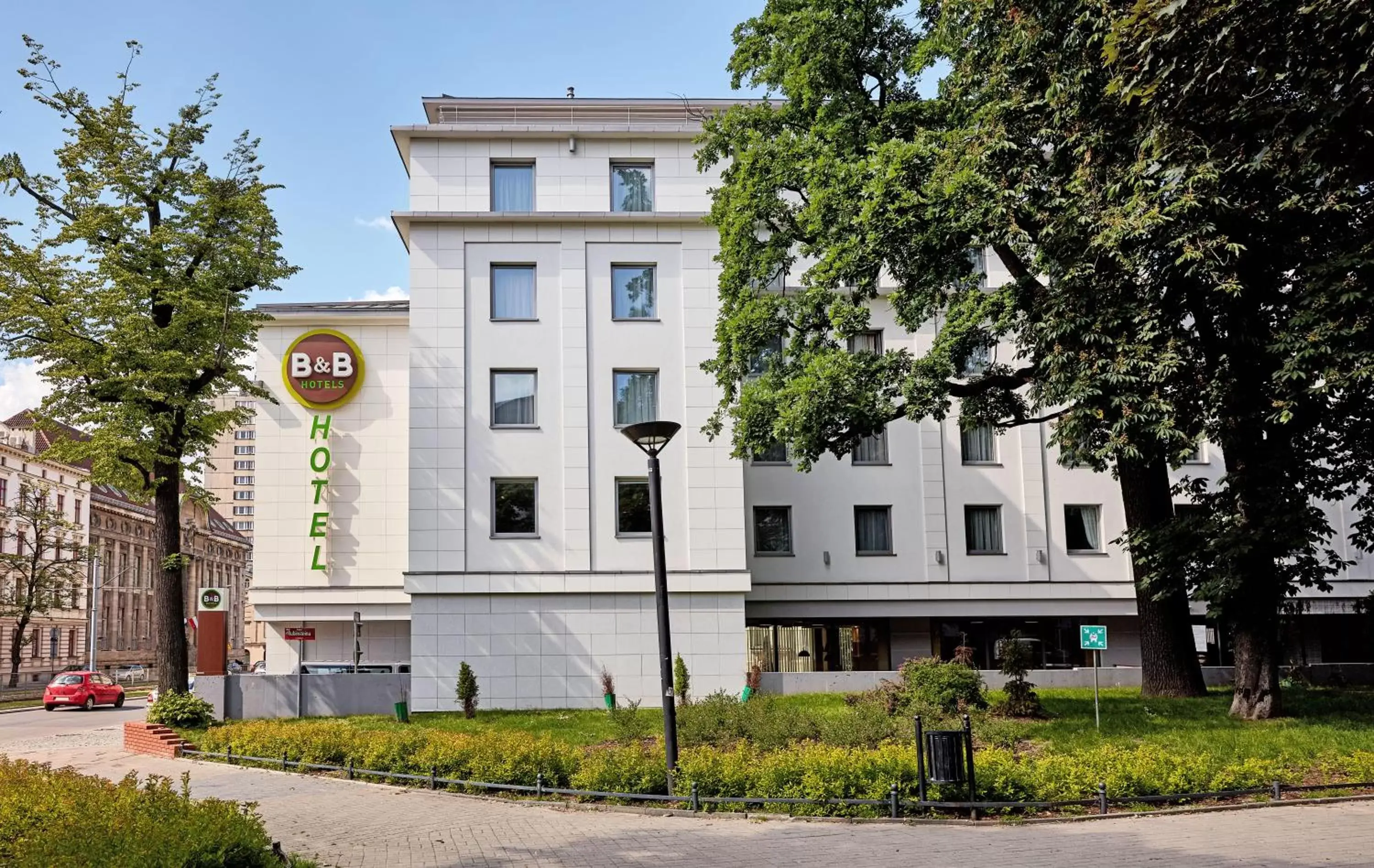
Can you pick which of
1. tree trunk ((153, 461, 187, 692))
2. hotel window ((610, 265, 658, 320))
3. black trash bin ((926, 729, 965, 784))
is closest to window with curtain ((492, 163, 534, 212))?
hotel window ((610, 265, 658, 320))

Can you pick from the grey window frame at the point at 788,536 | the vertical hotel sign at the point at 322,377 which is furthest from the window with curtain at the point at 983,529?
the vertical hotel sign at the point at 322,377

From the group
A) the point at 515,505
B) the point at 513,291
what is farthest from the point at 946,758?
the point at 513,291

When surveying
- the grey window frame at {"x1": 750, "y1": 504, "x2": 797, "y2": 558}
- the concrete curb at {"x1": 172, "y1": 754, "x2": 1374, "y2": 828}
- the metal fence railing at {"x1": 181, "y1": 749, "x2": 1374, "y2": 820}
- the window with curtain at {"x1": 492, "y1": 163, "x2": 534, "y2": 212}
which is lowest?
the concrete curb at {"x1": 172, "y1": 754, "x2": 1374, "y2": 828}

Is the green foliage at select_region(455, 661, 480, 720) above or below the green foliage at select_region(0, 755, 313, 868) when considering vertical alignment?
below

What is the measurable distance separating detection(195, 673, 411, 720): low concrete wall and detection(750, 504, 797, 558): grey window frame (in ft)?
36.1

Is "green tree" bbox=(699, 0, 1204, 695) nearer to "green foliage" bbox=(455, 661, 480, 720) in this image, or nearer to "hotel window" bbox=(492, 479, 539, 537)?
"hotel window" bbox=(492, 479, 539, 537)

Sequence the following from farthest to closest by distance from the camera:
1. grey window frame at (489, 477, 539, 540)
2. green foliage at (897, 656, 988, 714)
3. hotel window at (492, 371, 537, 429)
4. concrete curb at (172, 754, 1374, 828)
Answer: hotel window at (492, 371, 537, 429), grey window frame at (489, 477, 539, 540), green foliage at (897, 656, 988, 714), concrete curb at (172, 754, 1374, 828)

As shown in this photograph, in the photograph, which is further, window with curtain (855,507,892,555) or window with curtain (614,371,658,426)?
window with curtain (855,507,892,555)

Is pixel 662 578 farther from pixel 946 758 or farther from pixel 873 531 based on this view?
pixel 873 531

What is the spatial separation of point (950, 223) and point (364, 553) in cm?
2478

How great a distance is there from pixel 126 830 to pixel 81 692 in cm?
4452

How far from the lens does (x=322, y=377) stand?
3712 centimetres

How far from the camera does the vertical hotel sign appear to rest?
121ft

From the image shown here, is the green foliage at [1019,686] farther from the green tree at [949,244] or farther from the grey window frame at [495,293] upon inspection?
the grey window frame at [495,293]
